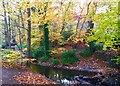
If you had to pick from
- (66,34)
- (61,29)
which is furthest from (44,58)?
(66,34)

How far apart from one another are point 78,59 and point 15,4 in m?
5.06

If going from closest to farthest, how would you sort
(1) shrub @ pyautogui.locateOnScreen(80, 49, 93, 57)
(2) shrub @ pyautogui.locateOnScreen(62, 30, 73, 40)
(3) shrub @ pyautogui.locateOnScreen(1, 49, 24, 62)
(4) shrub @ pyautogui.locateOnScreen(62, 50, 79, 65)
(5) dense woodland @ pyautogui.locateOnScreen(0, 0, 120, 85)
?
1. (5) dense woodland @ pyautogui.locateOnScreen(0, 0, 120, 85)
2. (3) shrub @ pyautogui.locateOnScreen(1, 49, 24, 62)
3. (4) shrub @ pyautogui.locateOnScreen(62, 50, 79, 65)
4. (1) shrub @ pyautogui.locateOnScreen(80, 49, 93, 57)
5. (2) shrub @ pyautogui.locateOnScreen(62, 30, 73, 40)

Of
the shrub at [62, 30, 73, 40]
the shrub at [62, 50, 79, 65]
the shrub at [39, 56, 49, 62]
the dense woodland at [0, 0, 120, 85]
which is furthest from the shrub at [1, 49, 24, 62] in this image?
the shrub at [62, 30, 73, 40]

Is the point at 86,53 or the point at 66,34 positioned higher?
the point at 66,34

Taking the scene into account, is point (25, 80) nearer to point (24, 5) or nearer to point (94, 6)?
point (24, 5)

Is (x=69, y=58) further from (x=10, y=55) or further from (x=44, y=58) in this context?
(x=10, y=55)

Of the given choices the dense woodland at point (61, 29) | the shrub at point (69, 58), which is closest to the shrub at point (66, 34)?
the dense woodland at point (61, 29)

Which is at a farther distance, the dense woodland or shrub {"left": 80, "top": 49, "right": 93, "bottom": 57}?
shrub {"left": 80, "top": 49, "right": 93, "bottom": 57}

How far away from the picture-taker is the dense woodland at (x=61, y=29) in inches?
295

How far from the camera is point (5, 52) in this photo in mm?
9523

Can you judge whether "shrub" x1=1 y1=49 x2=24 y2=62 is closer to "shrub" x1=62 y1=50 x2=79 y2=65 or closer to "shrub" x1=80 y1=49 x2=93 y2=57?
"shrub" x1=62 y1=50 x2=79 y2=65

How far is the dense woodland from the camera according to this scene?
749 centimetres

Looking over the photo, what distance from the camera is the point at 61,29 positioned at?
16.4 m

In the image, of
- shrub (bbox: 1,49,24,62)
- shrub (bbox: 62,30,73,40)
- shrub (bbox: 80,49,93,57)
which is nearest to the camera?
shrub (bbox: 1,49,24,62)
